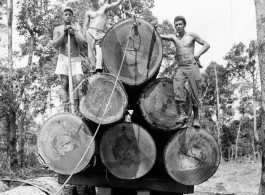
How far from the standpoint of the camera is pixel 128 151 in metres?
3.62

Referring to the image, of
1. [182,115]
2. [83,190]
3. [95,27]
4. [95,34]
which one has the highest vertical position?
[95,27]

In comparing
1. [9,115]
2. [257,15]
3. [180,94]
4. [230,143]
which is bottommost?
[230,143]

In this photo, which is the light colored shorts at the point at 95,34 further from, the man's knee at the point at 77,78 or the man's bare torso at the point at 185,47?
the man's bare torso at the point at 185,47

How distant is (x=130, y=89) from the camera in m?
3.99

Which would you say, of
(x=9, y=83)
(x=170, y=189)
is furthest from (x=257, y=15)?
(x=9, y=83)

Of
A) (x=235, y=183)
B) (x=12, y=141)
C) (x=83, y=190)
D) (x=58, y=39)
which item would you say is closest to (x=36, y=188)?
(x=83, y=190)

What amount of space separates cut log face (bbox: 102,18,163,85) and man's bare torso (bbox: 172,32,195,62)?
1.69 feet

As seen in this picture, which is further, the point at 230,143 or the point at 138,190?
the point at 230,143

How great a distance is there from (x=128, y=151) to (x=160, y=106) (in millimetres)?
656

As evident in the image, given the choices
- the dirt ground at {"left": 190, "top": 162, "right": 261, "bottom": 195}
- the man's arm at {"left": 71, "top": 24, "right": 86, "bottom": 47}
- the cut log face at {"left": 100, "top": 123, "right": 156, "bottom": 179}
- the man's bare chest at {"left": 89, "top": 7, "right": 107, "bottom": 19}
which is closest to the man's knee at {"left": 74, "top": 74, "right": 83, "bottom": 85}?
the man's arm at {"left": 71, "top": 24, "right": 86, "bottom": 47}

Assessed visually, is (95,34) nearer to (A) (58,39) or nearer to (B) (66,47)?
(B) (66,47)

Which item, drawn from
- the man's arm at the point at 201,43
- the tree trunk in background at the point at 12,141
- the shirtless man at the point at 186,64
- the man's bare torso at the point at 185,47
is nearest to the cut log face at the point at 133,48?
the shirtless man at the point at 186,64

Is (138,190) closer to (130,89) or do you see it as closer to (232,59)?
(130,89)

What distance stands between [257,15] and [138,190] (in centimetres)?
467
